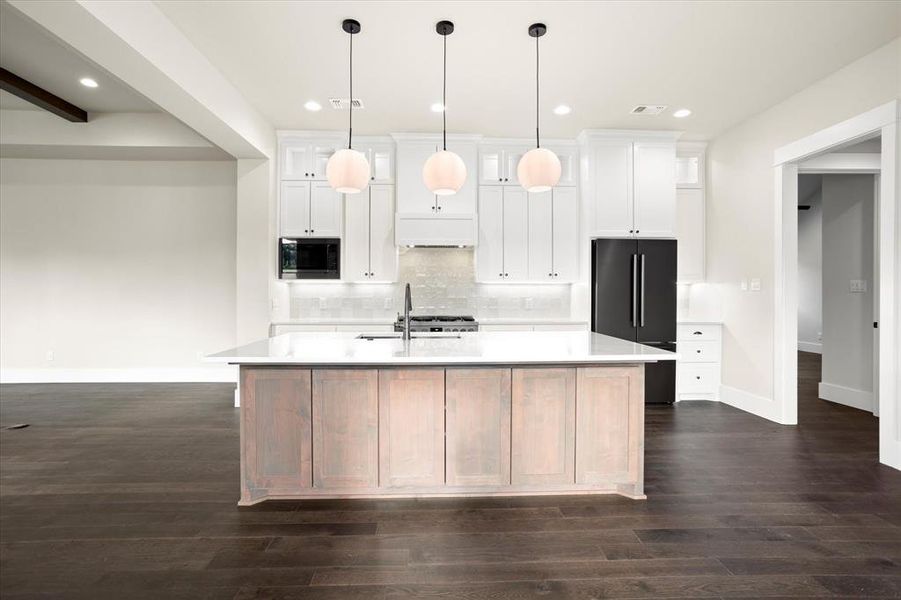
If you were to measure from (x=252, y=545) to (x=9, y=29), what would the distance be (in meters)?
4.21

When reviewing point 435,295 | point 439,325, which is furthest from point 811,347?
point 439,325

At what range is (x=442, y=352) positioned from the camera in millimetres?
2549

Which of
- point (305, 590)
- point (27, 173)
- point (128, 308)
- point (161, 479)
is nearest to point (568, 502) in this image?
point (305, 590)

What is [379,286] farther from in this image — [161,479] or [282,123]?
[161,479]

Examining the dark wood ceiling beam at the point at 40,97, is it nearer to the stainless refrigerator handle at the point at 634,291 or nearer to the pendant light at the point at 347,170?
the pendant light at the point at 347,170

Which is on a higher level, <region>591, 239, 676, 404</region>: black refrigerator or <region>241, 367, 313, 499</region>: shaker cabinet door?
<region>591, 239, 676, 404</region>: black refrigerator

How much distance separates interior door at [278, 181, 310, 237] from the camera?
5211mm

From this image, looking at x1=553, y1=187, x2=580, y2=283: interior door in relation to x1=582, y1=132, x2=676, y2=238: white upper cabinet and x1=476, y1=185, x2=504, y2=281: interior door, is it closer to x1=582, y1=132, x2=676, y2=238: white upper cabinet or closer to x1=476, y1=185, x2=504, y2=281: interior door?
x1=582, y1=132, x2=676, y2=238: white upper cabinet

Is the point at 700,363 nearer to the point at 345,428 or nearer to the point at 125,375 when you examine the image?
the point at 345,428

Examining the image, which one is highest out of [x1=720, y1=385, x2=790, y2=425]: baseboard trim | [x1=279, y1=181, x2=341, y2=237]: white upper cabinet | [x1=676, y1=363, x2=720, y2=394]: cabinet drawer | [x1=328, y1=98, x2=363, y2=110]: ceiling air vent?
[x1=328, y1=98, x2=363, y2=110]: ceiling air vent

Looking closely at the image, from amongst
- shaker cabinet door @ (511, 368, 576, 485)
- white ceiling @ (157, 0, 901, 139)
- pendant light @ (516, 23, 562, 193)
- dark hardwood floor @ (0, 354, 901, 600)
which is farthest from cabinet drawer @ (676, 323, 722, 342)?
pendant light @ (516, 23, 562, 193)

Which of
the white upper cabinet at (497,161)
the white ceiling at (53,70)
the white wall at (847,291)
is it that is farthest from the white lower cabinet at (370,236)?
the white wall at (847,291)

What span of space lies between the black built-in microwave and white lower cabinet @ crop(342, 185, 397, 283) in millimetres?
158

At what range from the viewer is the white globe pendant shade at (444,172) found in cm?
278
